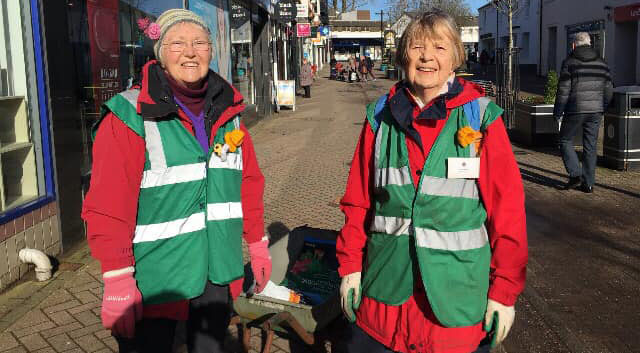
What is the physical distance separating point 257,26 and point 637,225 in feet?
48.1

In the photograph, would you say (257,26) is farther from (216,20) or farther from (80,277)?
(80,277)

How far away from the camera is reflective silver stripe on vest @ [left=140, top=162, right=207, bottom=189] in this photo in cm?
234

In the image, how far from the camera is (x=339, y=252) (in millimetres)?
2479

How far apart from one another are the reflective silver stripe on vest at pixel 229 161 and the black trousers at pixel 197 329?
47cm

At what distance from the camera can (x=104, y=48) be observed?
677 centimetres

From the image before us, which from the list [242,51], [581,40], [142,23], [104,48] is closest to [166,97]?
[104,48]

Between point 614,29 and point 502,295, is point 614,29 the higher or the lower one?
the higher one

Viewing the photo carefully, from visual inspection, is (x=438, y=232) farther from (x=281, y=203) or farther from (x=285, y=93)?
(x=285, y=93)

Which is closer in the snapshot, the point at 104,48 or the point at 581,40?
the point at 104,48

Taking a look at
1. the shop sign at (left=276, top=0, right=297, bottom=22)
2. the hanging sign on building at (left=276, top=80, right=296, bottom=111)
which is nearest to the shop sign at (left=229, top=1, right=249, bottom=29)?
the hanging sign on building at (left=276, top=80, right=296, bottom=111)

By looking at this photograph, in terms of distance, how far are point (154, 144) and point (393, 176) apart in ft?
2.82

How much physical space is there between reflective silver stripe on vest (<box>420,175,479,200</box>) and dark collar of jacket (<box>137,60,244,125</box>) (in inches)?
33.9

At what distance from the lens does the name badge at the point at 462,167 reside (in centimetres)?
220

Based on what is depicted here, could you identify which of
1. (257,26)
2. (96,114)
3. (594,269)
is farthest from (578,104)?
(257,26)
